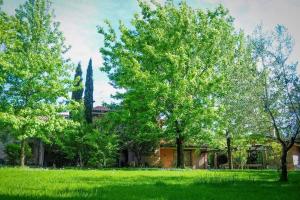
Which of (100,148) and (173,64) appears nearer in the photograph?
(173,64)

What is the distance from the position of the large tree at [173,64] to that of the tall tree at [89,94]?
10.9 metres

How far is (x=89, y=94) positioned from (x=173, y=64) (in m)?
19.7

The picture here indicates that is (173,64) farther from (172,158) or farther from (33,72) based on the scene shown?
(172,158)

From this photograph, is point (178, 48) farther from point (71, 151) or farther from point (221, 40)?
point (71, 151)

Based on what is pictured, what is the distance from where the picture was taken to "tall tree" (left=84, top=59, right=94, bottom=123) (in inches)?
1902

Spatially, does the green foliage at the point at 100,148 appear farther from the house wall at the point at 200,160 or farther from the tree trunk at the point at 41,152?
the house wall at the point at 200,160

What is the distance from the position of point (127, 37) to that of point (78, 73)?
1734 cm

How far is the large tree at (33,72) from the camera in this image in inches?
1148

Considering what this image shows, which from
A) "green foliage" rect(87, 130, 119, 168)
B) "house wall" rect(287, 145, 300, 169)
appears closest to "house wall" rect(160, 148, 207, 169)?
"house wall" rect(287, 145, 300, 169)

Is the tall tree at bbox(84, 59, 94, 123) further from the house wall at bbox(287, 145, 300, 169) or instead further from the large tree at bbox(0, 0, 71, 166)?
the house wall at bbox(287, 145, 300, 169)

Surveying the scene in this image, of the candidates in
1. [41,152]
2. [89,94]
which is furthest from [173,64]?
[41,152]

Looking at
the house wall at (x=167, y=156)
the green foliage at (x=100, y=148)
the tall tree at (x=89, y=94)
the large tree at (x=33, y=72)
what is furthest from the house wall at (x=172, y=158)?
the large tree at (x=33, y=72)

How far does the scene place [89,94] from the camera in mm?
50812

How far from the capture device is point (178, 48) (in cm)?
3625
